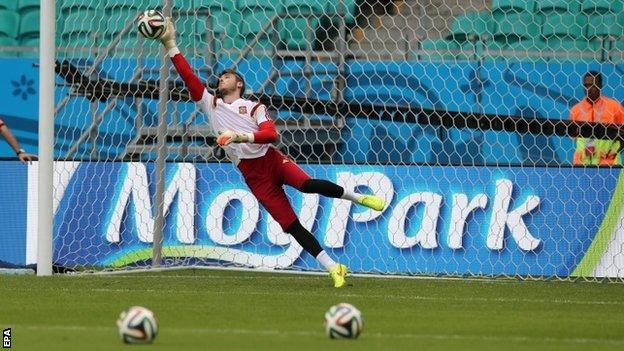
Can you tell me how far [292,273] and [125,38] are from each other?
14.7 feet

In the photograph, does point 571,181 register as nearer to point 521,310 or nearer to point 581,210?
point 581,210

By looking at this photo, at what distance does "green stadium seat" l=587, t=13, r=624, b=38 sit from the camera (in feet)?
50.3

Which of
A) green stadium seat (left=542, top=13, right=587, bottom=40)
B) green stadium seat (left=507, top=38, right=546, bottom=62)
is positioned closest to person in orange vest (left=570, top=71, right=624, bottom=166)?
green stadium seat (left=507, top=38, right=546, bottom=62)

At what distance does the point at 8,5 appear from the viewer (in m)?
18.6

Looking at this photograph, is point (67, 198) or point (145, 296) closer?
point (145, 296)

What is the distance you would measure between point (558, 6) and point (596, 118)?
1.94m

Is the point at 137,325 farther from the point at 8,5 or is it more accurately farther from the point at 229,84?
the point at 8,5

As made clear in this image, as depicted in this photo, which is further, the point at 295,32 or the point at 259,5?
the point at 259,5

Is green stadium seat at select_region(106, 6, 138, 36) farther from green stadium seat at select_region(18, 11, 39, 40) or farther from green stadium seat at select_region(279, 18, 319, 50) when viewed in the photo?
green stadium seat at select_region(18, 11, 39, 40)

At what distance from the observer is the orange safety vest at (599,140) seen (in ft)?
46.0

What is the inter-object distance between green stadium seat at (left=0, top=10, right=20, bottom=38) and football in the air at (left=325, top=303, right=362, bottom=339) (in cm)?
1171

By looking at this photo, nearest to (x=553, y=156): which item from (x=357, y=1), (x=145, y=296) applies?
(x=357, y=1)

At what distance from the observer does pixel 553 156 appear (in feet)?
49.5

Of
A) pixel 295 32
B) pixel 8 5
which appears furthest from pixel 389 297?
pixel 8 5
